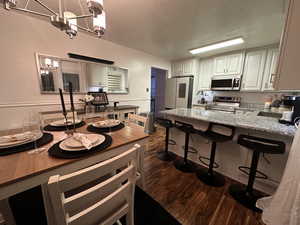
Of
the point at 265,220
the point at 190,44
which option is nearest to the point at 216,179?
the point at 265,220

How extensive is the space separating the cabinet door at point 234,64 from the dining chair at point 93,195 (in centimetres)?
398

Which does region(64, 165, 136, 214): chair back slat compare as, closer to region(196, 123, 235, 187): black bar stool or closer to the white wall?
region(196, 123, 235, 187): black bar stool

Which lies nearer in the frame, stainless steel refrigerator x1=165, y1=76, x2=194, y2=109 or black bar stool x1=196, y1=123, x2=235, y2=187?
black bar stool x1=196, y1=123, x2=235, y2=187

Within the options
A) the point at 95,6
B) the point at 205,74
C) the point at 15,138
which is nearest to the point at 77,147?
the point at 15,138

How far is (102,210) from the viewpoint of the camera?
25.6 inches

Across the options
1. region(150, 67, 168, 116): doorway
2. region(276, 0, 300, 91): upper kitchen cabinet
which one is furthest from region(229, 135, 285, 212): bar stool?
region(150, 67, 168, 116): doorway

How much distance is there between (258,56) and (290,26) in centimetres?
270

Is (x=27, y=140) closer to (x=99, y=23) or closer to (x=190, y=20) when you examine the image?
(x=99, y=23)

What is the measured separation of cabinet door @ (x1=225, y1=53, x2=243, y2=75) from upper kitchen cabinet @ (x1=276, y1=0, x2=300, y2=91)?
8.86 ft

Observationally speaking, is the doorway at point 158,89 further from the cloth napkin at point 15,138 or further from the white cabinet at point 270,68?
the cloth napkin at point 15,138

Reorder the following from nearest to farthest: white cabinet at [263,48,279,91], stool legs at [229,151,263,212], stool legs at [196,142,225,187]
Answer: stool legs at [229,151,263,212], stool legs at [196,142,225,187], white cabinet at [263,48,279,91]

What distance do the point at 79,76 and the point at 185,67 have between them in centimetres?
335

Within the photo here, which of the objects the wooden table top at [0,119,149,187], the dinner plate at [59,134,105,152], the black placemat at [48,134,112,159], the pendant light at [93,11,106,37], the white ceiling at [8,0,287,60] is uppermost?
the white ceiling at [8,0,287,60]

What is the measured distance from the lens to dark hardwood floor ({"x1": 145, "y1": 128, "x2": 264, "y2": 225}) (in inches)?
49.3
